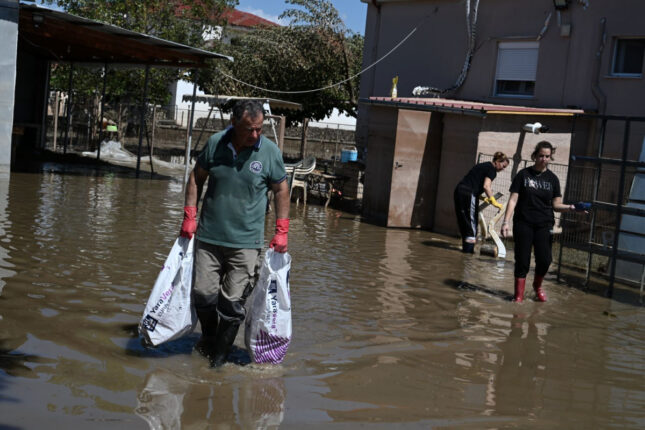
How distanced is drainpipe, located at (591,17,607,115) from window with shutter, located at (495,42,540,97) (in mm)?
1681

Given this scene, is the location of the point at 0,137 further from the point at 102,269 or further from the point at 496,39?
the point at 496,39

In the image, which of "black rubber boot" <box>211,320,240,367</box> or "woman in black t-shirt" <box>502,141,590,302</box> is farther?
"woman in black t-shirt" <box>502,141,590,302</box>

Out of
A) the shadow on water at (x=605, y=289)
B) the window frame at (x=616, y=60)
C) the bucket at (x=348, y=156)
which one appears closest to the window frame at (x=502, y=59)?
the window frame at (x=616, y=60)

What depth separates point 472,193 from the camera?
40.7ft

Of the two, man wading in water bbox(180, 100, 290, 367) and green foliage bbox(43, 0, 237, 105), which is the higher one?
green foliage bbox(43, 0, 237, 105)

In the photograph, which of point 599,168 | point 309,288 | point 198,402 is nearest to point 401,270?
point 309,288

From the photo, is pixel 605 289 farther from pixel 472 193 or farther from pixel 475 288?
pixel 472 193

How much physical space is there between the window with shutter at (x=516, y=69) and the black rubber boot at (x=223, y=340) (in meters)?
14.3

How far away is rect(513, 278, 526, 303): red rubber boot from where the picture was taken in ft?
29.4

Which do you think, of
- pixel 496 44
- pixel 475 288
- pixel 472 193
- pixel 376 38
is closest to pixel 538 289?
pixel 475 288

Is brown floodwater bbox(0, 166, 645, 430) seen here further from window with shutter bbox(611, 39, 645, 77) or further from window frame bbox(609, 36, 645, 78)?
window with shutter bbox(611, 39, 645, 77)

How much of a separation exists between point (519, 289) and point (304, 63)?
2247 centimetres

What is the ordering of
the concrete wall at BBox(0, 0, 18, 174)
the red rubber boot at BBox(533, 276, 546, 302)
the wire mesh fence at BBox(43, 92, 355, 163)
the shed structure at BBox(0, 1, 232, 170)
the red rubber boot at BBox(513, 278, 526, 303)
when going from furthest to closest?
the wire mesh fence at BBox(43, 92, 355, 163)
the shed structure at BBox(0, 1, 232, 170)
the concrete wall at BBox(0, 0, 18, 174)
the red rubber boot at BBox(533, 276, 546, 302)
the red rubber boot at BBox(513, 278, 526, 303)

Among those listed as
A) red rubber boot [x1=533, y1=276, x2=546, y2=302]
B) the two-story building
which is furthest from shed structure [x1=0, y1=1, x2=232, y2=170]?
red rubber boot [x1=533, y1=276, x2=546, y2=302]
